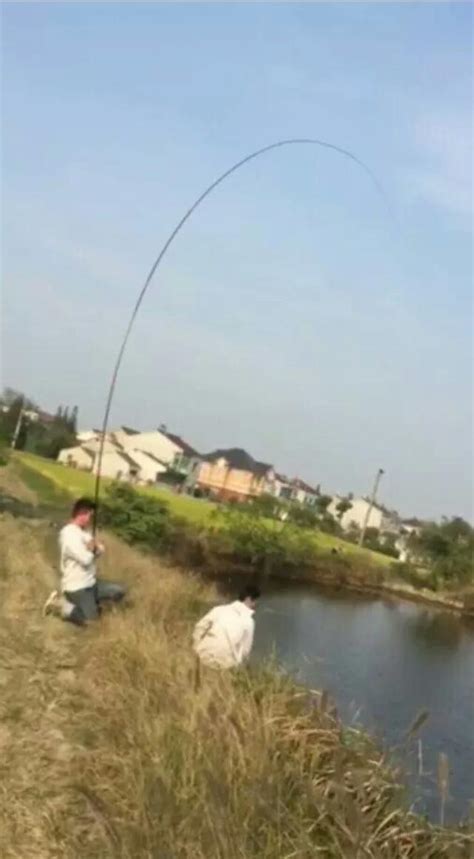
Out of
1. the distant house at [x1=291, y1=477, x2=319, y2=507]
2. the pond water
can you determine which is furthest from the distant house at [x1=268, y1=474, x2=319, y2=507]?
Answer: the pond water

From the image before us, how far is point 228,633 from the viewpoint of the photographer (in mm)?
9188

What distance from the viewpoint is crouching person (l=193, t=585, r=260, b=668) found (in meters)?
8.62

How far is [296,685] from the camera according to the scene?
732 centimetres

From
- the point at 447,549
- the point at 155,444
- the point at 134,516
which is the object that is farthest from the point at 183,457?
the point at 134,516

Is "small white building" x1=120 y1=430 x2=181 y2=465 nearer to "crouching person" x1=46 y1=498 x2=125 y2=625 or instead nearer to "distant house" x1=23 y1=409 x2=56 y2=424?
"distant house" x1=23 y1=409 x2=56 y2=424

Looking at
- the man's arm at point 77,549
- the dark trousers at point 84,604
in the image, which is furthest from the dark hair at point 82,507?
the dark trousers at point 84,604

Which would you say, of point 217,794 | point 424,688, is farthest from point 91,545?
point 424,688

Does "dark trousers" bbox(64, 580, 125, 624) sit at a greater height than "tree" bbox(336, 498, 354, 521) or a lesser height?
lesser

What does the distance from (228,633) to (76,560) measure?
242cm

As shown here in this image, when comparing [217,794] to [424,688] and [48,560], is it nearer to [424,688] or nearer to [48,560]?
[48,560]

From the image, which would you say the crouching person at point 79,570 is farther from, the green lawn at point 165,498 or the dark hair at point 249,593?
the green lawn at point 165,498

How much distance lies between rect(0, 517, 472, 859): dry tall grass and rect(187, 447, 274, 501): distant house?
104 meters

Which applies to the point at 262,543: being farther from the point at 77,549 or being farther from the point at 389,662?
the point at 77,549

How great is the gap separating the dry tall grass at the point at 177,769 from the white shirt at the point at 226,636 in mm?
291
